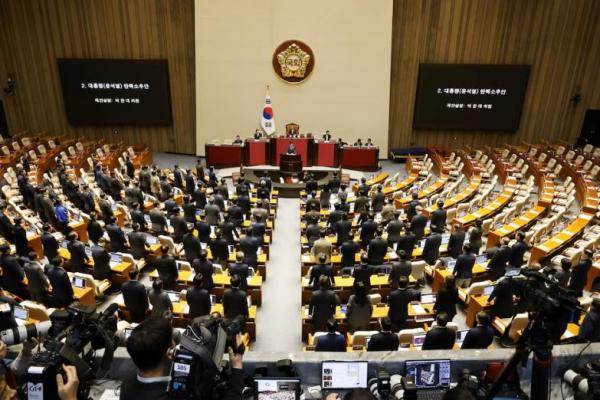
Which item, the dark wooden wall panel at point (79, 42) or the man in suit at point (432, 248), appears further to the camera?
the dark wooden wall panel at point (79, 42)

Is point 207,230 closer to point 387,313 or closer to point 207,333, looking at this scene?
point 387,313

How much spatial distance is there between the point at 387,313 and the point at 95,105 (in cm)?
1623

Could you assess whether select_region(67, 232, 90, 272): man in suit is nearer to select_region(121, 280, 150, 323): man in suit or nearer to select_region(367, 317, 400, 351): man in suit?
select_region(121, 280, 150, 323): man in suit

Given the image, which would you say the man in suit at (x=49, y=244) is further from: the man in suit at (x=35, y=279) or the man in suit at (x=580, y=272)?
the man in suit at (x=580, y=272)

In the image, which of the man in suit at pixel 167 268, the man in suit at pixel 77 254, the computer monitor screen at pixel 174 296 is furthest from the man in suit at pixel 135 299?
the man in suit at pixel 77 254

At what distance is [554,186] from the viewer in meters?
12.9

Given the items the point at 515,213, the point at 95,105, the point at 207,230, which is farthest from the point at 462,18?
the point at 95,105

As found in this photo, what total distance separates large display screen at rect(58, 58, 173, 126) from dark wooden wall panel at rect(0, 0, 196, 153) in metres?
0.36

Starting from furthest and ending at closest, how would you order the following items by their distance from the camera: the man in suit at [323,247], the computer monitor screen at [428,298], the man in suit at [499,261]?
the man in suit at [323,247], the man in suit at [499,261], the computer monitor screen at [428,298]

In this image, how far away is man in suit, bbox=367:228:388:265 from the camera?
802 centimetres

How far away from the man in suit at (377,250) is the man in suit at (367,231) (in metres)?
0.83

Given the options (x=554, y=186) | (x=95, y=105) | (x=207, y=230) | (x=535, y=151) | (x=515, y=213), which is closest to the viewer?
(x=207, y=230)

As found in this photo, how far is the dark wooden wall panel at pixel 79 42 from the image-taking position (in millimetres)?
17344

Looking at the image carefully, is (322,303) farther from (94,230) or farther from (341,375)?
(94,230)
